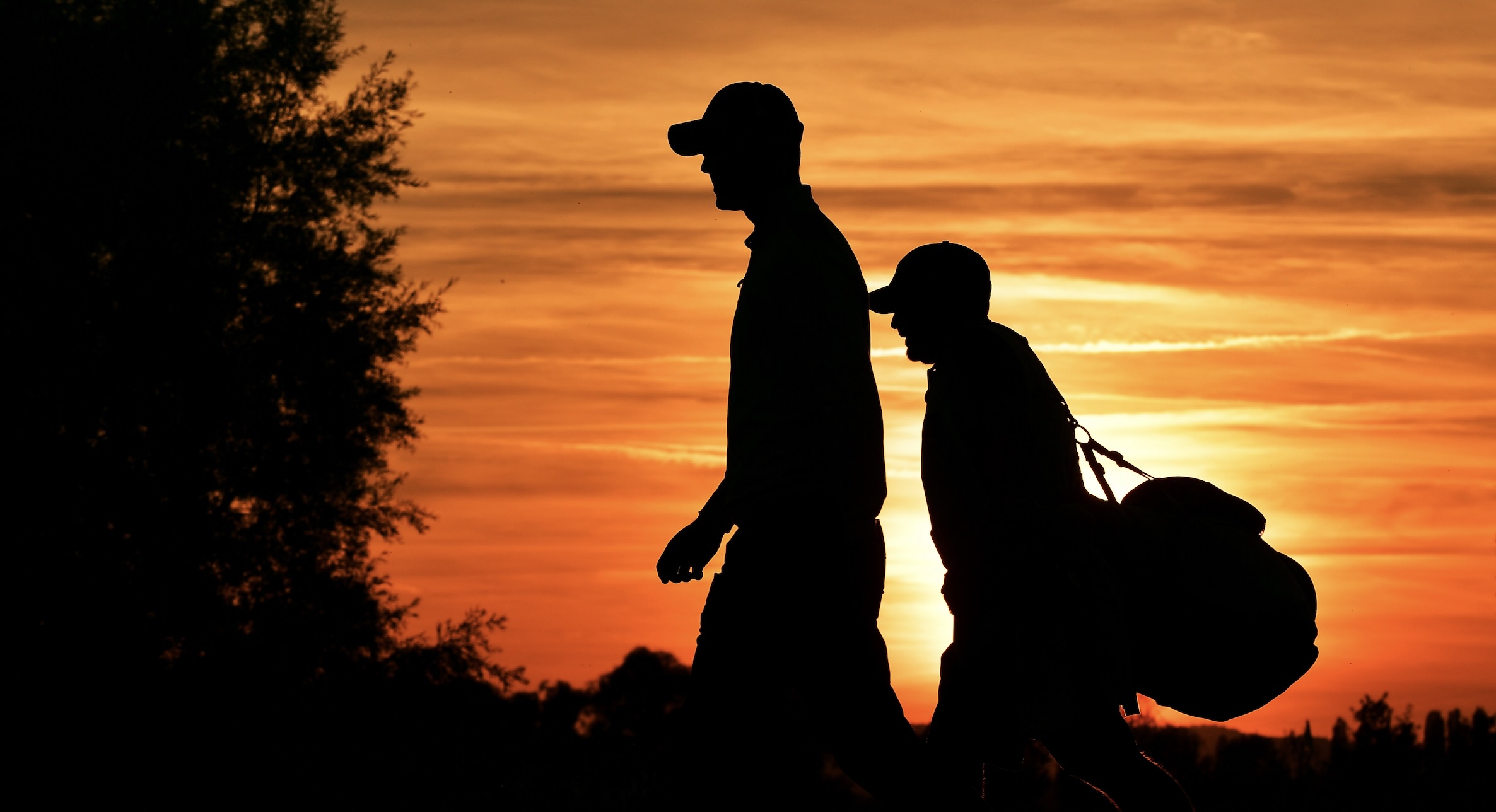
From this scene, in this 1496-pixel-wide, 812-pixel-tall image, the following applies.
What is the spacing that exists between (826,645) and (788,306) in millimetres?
976

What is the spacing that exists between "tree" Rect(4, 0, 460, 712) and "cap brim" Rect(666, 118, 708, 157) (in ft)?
59.8

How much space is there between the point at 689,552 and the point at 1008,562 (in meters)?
0.97

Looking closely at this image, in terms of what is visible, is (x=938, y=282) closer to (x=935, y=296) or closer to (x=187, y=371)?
(x=935, y=296)

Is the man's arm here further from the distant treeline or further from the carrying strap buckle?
the distant treeline

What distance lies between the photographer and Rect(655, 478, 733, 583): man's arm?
462cm

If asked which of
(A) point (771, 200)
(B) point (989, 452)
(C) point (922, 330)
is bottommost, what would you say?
(B) point (989, 452)

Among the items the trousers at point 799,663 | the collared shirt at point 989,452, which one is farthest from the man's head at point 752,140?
the trousers at point 799,663

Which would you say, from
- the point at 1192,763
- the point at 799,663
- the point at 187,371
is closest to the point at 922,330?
the point at 799,663

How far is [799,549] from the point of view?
13.8 feet

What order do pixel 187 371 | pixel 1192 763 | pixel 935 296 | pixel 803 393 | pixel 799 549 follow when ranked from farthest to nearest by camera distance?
1. pixel 187 371
2. pixel 1192 763
3. pixel 935 296
4. pixel 803 393
5. pixel 799 549

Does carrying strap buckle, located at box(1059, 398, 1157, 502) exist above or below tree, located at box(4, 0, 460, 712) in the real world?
below

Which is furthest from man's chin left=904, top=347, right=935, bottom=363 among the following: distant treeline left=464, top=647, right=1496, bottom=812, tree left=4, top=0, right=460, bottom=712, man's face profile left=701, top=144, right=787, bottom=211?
tree left=4, top=0, right=460, bottom=712

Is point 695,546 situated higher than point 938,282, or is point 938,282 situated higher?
point 938,282

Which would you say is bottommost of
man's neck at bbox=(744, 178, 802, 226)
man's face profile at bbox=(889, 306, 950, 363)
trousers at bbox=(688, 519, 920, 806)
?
trousers at bbox=(688, 519, 920, 806)
